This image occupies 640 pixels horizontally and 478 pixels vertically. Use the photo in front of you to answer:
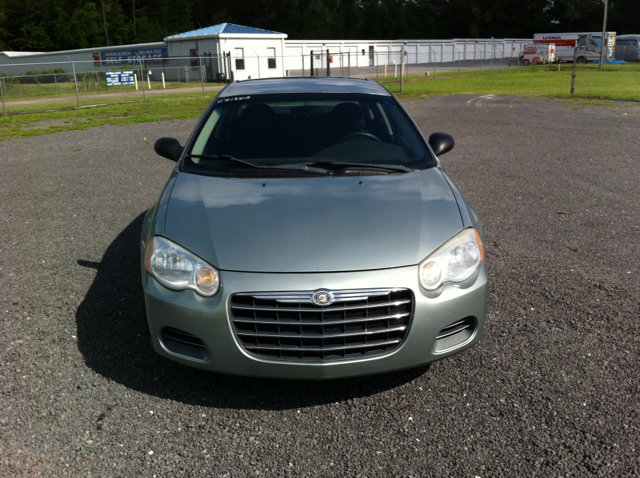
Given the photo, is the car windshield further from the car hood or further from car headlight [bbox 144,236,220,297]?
car headlight [bbox 144,236,220,297]

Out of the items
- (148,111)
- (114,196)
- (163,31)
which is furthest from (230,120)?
(163,31)

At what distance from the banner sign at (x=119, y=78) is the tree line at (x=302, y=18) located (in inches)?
1506

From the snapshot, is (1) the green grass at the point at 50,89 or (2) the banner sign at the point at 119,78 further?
(2) the banner sign at the point at 119,78

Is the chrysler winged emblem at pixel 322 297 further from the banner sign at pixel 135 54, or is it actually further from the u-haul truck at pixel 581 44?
the u-haul truck at pixel 581 44

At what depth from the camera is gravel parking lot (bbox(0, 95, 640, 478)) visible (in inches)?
107

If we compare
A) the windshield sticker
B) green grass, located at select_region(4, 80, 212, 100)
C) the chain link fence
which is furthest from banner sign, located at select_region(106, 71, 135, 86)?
the windshield sticker

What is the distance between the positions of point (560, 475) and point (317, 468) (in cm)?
105

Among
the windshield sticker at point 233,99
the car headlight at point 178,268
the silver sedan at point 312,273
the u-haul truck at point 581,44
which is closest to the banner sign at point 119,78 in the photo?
the windshield sticker at point 233,99

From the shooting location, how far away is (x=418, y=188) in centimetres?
370

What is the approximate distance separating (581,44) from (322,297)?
206 ft

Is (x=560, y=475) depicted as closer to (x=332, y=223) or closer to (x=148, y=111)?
(x=332, y=223)

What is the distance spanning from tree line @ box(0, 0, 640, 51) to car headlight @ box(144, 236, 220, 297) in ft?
220

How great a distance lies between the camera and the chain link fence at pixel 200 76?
24922 millimetres

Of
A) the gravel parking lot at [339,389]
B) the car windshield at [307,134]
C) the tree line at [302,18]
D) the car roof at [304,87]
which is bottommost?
the gravel parking lot at [339,389]
